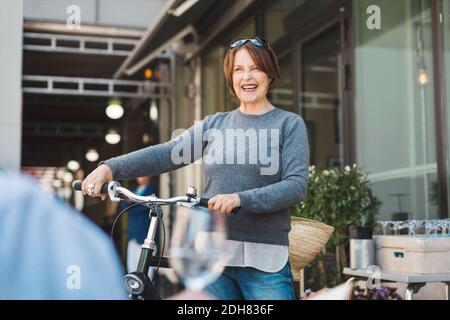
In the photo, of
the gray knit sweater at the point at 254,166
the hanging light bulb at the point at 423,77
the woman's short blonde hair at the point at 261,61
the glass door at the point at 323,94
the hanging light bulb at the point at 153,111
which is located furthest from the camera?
the glass door at the point at 323,94

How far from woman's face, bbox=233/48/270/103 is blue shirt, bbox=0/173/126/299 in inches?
25.7

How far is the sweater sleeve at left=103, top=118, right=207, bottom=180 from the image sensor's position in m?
1.80

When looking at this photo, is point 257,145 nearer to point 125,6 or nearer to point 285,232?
point 285,232

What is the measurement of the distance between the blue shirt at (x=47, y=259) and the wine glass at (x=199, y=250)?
0.19 m

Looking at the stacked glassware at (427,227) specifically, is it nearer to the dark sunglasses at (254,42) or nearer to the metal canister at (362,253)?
the metal canister at (362,253)

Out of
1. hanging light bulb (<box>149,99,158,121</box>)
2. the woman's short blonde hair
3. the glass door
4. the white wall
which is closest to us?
the woman's short blonde hair

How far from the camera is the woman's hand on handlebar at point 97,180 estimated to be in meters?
1.73

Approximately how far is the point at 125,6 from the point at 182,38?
2.64 feet

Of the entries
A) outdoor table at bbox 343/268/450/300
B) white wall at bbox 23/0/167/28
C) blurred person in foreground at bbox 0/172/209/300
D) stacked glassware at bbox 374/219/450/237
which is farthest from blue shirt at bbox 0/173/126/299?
stacked glassware at bbox 374/219/450/237

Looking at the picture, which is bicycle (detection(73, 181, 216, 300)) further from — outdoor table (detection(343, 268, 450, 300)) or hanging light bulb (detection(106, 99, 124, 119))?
hanging light bulb (detection(106, 99, 124, 119))

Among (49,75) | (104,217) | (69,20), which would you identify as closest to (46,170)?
(49,75)

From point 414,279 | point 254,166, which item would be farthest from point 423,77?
point 254,166

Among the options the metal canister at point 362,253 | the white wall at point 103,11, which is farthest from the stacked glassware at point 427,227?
the white wall at point 103,11

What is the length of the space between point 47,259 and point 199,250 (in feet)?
1.62
